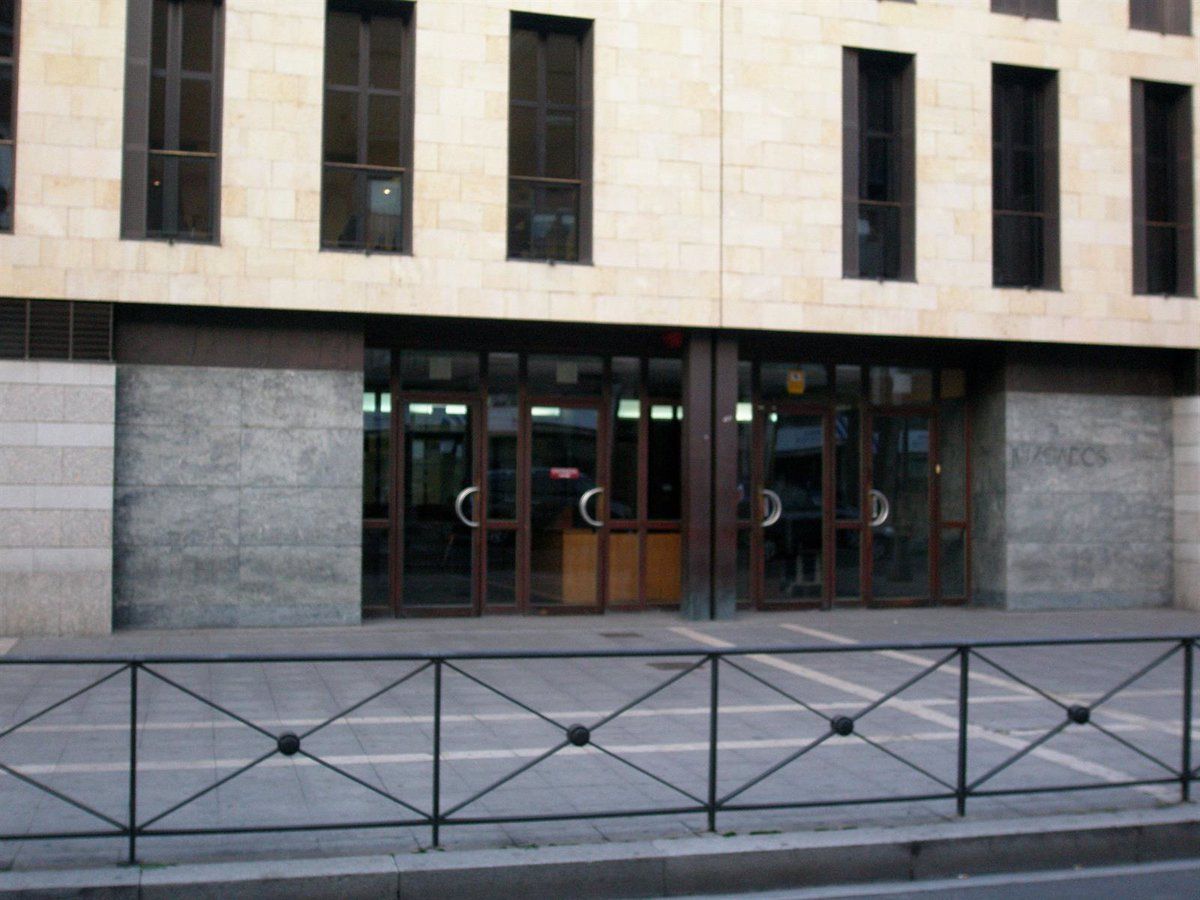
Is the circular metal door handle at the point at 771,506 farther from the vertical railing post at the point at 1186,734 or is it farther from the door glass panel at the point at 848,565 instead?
the vertical railing post at the point at 1186,734

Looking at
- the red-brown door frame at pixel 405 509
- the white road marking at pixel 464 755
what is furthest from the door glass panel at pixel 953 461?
the white road marking at pixel 464 755

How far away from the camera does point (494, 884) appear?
246 inches

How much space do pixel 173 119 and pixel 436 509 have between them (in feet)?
18.3

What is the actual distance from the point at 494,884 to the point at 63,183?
438 inches

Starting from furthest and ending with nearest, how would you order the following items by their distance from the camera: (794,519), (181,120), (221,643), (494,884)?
(794,519)
(181,120)
(221,643)
(494,884)

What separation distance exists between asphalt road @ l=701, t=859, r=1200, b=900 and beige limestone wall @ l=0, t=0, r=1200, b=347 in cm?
1051

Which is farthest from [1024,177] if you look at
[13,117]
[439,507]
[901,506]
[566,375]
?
[13,117]

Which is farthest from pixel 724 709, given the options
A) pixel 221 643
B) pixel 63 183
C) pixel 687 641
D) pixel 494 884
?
pixel 63 183

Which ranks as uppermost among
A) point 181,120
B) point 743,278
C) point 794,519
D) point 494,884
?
point 181,120

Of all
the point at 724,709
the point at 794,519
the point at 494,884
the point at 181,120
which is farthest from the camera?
the point at 794,519

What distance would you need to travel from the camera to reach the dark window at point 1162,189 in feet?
61.8

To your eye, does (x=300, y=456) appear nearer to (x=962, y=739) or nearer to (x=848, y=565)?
(x=848, y=565)

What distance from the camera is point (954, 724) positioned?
9953mm

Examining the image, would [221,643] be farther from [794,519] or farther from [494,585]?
[794,519]
